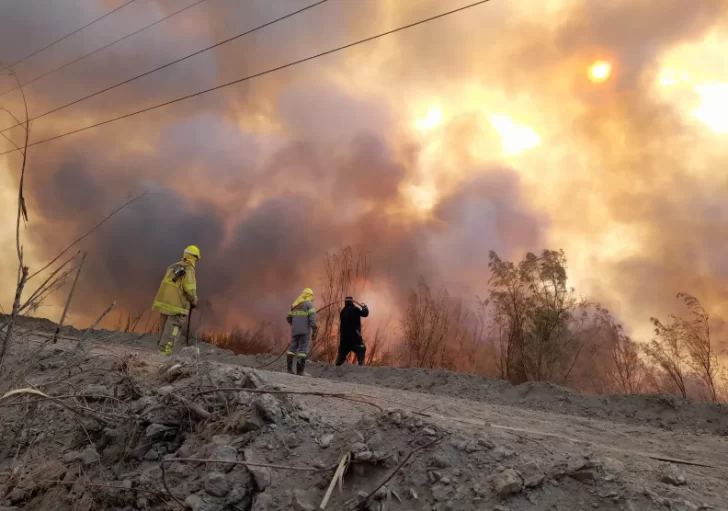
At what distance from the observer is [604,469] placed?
11.2ft

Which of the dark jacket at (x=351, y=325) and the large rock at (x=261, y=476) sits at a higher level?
the dark jacket at (x=351, y=325)

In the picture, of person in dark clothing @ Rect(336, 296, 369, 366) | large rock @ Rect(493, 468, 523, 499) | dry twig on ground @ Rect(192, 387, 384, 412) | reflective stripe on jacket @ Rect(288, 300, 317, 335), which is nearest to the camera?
large rock @ Rect(493, 468, 523, 499)

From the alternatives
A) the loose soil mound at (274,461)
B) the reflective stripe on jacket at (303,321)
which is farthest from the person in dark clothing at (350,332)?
the loose soil mound at (274,461)

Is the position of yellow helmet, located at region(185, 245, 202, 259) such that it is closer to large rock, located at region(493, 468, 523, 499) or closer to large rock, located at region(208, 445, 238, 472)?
large rock, located at region(208, 445, 238, 472)

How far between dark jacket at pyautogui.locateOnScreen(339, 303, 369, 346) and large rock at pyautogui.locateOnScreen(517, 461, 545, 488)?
9.58 meters

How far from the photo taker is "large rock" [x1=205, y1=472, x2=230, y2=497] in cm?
374

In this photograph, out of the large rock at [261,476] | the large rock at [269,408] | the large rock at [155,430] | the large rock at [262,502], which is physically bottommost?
the large rock at [262,502]

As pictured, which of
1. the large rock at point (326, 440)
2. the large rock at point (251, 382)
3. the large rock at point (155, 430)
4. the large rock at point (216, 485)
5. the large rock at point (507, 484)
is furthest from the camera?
the large rock at point (251, 382)

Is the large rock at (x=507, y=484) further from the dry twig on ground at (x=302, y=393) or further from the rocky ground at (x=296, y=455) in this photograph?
the dry twig on ground at (x=302, y=393)

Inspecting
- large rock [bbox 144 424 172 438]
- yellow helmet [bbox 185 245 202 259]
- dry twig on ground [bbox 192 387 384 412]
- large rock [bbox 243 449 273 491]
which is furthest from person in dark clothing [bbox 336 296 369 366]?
large rock [bbox 243 449 273 491]

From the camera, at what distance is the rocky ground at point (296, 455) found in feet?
11.1

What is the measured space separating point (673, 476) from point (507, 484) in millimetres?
1300

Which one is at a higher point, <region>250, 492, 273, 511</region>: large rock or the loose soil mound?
the loose soil mound

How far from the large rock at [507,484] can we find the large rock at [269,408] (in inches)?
77.7
